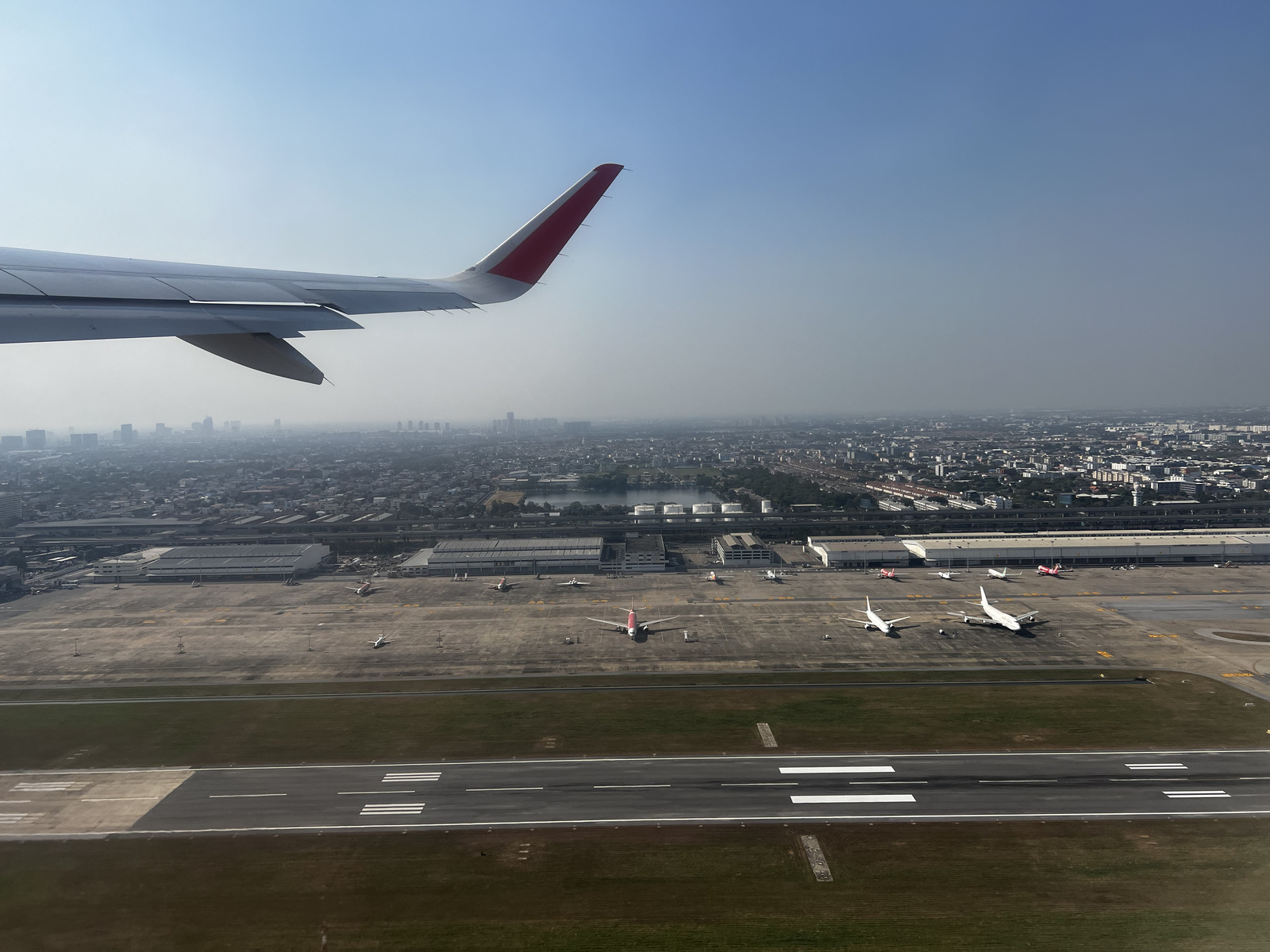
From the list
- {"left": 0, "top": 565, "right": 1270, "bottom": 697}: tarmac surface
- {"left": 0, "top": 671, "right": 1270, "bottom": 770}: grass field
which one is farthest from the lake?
{"left": 0, "top": 671, "right": 1270, "bottom": 770}: grass field

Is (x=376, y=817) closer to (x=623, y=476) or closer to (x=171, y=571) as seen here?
(x=171, y=571)

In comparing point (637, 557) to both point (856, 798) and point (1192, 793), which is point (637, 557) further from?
point (1192, 793)

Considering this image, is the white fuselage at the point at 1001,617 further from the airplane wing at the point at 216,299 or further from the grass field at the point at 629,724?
the airplane wing at the point at 216,299

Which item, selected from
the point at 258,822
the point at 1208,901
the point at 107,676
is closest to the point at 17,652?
the point at 107,676

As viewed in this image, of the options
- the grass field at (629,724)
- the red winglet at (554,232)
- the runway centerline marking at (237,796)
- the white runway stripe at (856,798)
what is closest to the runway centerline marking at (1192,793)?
the grass field at (629,724)

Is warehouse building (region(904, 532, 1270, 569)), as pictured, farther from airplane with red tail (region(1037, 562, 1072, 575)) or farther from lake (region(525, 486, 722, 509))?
lake (region(525, 486, 722, 509))

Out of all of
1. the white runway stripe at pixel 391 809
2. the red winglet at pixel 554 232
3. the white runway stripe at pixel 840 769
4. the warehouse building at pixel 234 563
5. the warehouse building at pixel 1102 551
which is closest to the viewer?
the red winglet at pixel 554 232
